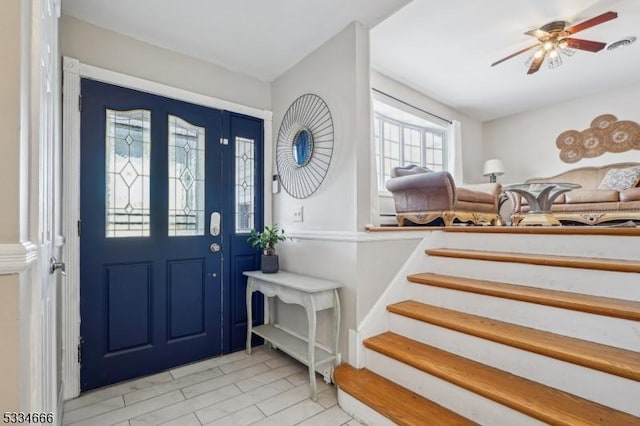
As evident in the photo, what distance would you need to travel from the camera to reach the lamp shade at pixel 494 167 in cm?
500

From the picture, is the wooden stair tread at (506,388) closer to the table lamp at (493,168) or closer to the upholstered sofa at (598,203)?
the upholstered sofa at (598,203)

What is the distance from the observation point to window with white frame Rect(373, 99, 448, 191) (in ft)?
12.3

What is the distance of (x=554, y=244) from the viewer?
2.03 m

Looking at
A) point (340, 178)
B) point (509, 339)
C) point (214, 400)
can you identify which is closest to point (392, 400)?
point (509, 339)

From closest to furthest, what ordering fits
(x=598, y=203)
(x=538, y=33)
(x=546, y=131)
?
(x=538, y=33) → (x=598, y=203) → (x=546, y=131)

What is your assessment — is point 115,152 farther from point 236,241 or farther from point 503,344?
point 503,344

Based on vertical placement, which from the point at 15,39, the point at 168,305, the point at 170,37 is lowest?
the point at 168,305

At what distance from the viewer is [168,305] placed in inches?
90.7

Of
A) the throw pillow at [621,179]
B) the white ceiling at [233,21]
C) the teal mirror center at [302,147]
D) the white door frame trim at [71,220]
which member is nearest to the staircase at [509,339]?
the teal mirror center at [302,147]

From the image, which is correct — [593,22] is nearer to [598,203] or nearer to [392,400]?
[598,203]

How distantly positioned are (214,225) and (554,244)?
2509 millimetres

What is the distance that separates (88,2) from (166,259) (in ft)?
5.77

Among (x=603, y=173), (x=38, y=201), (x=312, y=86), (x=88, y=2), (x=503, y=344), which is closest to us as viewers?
(x=38, y=201)

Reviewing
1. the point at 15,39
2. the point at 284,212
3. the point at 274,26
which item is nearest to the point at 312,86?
the point at 274,26
